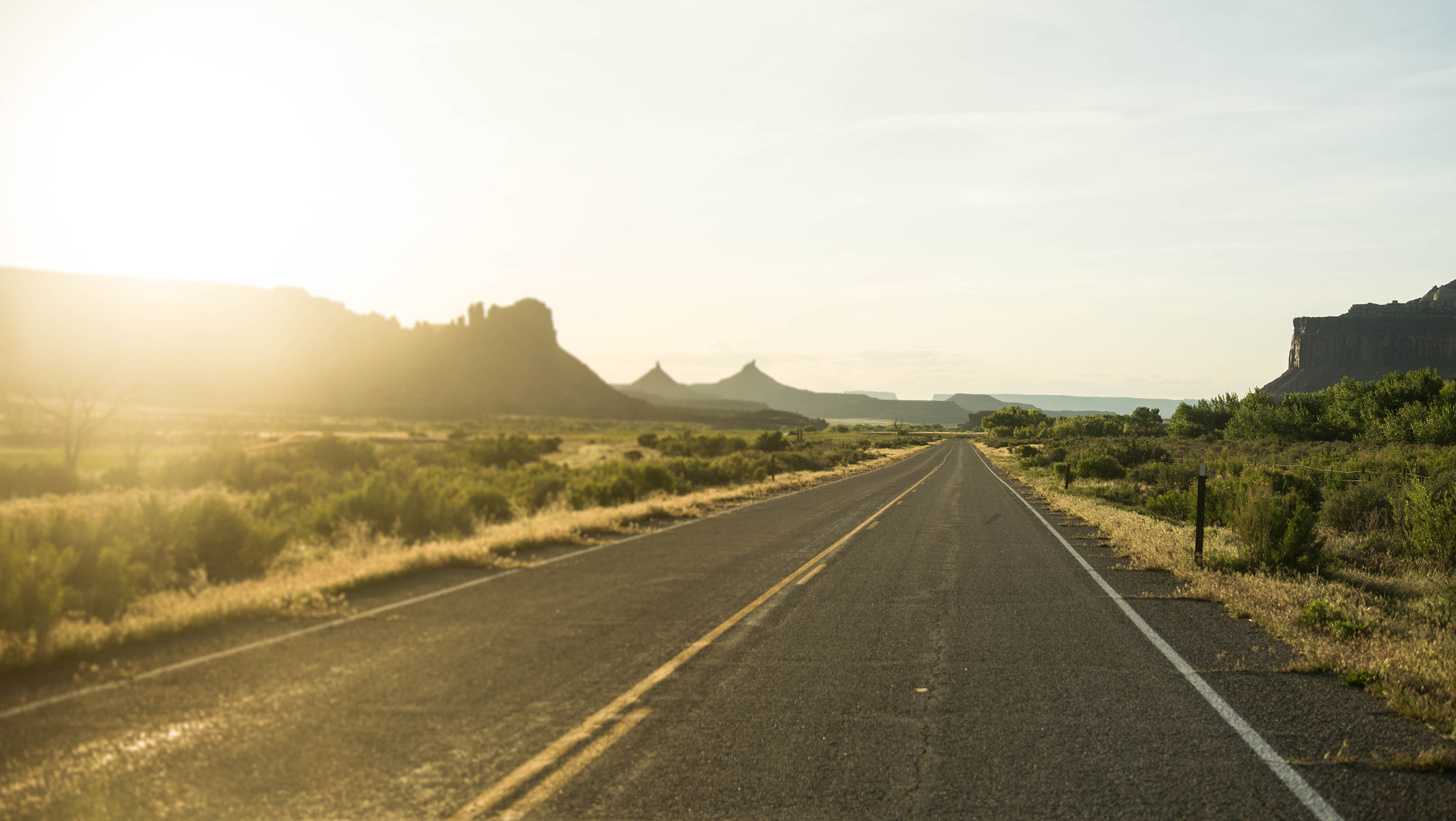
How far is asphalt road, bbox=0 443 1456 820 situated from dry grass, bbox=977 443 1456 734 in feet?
0.96

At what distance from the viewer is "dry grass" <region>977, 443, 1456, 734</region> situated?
19.0ft

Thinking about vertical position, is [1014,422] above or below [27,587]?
above

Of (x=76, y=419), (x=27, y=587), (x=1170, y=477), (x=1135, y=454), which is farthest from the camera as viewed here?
(x=1135, y=454)

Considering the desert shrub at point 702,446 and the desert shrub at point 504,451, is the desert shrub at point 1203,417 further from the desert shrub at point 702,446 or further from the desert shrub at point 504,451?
the desert shrub at point 504,451

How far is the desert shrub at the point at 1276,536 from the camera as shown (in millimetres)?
11125

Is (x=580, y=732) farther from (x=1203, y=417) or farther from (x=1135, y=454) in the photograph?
(x=1203, y=417)

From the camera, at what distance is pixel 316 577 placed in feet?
31.4

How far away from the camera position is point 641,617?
8.19 meters

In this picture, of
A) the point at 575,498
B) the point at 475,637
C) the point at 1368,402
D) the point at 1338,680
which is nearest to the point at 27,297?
the point at 575,498

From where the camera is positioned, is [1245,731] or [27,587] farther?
[27,587]

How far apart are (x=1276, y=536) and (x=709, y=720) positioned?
10.8 m

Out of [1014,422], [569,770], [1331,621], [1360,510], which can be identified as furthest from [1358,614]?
[1014,422]

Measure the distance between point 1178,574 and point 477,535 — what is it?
478 inches

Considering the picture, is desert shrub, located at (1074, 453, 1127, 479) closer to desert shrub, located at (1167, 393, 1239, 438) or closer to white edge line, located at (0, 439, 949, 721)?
white edge line, located at (0, 439, 949, 721)
